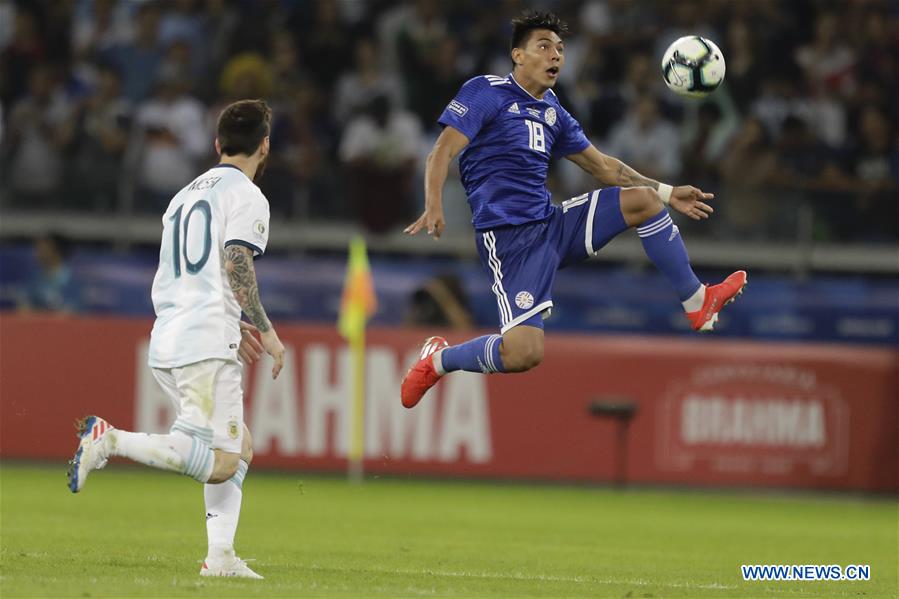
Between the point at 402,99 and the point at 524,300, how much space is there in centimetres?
930

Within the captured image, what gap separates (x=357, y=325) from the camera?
55.1ft

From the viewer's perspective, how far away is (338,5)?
2014 cm

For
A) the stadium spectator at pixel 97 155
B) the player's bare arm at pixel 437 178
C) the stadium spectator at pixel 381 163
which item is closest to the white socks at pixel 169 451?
the player's bare arm at pixel 437 178

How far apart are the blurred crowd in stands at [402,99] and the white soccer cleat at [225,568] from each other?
9.30m

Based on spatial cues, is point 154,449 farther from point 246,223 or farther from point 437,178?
point 437,178

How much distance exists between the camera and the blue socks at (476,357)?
33.5ft

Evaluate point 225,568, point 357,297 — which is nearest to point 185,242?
point 225,568

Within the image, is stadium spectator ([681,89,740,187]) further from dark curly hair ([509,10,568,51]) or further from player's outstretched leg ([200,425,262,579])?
player's outstretched leg ([200,425,262,579])

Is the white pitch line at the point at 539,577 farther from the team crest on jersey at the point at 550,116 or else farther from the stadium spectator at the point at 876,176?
the stadium spectator at the point at 876,176

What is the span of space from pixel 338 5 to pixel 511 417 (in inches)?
226

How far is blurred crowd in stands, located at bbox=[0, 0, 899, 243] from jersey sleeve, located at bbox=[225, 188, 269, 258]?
922 cm

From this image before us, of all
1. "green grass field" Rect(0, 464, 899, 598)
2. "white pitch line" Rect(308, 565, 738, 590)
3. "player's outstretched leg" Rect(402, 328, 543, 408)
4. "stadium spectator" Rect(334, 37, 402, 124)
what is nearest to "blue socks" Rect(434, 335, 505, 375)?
"player's outstretched leg" Rect(402, 328, 543, 408)

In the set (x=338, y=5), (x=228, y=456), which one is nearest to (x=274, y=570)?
(x=228, y=456)

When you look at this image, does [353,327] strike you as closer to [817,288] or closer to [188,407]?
[817,288]
